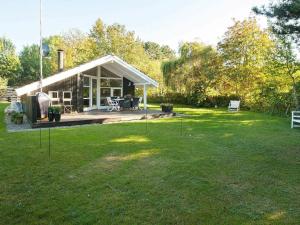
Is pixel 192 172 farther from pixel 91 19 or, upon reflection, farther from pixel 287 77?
pixel 91 19

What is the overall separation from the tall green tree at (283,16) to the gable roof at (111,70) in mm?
10262

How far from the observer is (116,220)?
10.6ft

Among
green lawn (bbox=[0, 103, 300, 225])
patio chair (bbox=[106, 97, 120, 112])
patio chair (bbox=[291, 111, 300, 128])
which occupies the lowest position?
green lawn (bbox=[0, 103, 300, 225])

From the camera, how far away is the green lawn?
339 cm

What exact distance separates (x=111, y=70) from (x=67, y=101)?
4.09m

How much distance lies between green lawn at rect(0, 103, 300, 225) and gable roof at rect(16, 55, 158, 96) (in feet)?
17.8

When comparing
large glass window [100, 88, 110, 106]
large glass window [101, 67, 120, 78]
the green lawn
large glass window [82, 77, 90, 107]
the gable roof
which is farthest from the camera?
large glass window [100, 88, 110, 106]

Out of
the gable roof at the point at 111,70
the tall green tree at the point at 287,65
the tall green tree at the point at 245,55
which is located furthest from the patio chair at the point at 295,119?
the tall green tree at the point at 245,55

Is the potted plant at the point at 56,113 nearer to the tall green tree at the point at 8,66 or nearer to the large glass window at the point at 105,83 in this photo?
the large glass window at the point at 105,83

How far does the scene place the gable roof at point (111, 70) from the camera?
42.5 ft

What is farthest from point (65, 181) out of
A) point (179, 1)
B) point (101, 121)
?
point (179, 1)

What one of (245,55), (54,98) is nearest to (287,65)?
(245,55)

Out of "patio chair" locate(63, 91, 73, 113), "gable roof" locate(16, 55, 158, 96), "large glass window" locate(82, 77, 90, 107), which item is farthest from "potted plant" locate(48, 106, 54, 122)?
"large glass window" locate(82, 77, 90, 107)

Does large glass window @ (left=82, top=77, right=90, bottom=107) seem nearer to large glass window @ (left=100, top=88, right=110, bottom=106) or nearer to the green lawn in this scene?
large glass window @ (left=100, top=88, right=110, bottom=106)
